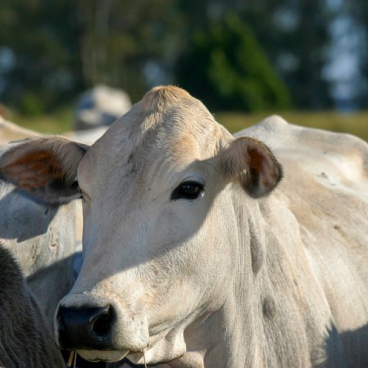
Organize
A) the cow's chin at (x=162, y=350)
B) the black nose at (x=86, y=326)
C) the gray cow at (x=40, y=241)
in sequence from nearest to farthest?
the black nose at (x=86, y=326) < the cow's chin at (x=162, y=350) < the gray cow at (x=40, y=241)

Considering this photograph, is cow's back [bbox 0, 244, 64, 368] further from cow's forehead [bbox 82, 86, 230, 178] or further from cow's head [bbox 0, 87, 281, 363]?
cow's forehead [bbox 82, 86, 230, 178]

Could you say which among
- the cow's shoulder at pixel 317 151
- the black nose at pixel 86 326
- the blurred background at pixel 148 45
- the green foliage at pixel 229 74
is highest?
the blurred background at pixel 148 45

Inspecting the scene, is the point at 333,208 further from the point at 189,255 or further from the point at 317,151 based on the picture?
the point at 189,255

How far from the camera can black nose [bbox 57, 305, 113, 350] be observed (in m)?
4.13

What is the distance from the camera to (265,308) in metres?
5.27

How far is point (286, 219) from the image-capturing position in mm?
5629

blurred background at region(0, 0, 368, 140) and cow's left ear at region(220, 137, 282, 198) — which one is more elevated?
blurred background at region(0, 0, 368, 140)

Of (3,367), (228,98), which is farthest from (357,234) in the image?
(228,98)

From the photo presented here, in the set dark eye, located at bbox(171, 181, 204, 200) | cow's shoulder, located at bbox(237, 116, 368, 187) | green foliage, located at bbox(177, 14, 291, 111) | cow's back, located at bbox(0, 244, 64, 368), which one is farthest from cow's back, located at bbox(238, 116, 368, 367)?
green foliage, located at bbox(177, 14, 291, 111)

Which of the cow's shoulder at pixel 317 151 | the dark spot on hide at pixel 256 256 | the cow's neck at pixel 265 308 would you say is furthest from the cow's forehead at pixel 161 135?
the cow's shoulder at pixel 317 151

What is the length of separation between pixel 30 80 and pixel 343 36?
20451 millimetres

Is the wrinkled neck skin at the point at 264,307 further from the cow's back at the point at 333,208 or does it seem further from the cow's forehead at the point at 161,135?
the cow's forehead at the point at 161,135

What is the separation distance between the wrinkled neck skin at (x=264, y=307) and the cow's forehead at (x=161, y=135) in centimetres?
36

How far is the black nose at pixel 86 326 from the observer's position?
13.6ft
